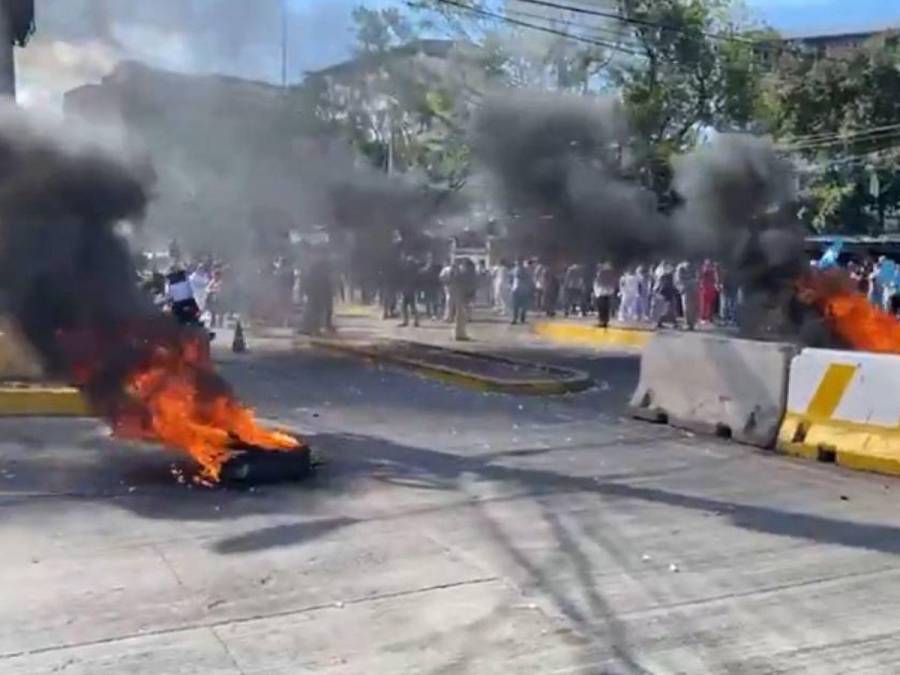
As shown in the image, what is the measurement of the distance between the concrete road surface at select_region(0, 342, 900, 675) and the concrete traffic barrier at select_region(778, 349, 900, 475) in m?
0.24

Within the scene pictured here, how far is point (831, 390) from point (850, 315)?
3.65m

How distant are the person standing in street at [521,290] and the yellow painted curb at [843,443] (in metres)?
13.0

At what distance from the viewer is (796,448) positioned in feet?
27.9

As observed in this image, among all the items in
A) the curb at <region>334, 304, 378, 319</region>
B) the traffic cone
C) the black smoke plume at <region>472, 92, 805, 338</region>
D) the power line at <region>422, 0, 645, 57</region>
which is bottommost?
the traffic cone

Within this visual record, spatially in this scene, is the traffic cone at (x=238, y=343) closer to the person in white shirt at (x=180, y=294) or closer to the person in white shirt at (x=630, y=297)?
the person in white shirt at (x=180, y=294)

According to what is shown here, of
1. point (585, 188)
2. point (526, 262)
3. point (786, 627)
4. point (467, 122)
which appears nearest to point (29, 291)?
point (786, 627)

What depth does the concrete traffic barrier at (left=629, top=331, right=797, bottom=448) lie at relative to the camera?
8.84 meters

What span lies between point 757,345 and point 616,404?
2506 mm

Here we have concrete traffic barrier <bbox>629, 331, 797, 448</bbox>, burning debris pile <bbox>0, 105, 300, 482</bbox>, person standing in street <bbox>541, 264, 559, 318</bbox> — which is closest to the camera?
burning debris pile <bbox>0, 105, 300, 482</bbox>

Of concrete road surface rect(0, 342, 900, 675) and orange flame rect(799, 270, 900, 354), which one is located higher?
orange flame rect(799, 270, 900, 354)

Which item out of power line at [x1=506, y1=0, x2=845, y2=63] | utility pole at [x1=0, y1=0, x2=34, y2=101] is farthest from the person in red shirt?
utility pole at [x1=0, y1=0, x2=34, y2=101]

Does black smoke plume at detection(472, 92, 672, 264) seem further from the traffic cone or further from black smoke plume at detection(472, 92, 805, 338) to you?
the traffic cone

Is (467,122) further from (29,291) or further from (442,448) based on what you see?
(29,291)

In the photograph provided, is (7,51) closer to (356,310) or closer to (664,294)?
(356,310)
